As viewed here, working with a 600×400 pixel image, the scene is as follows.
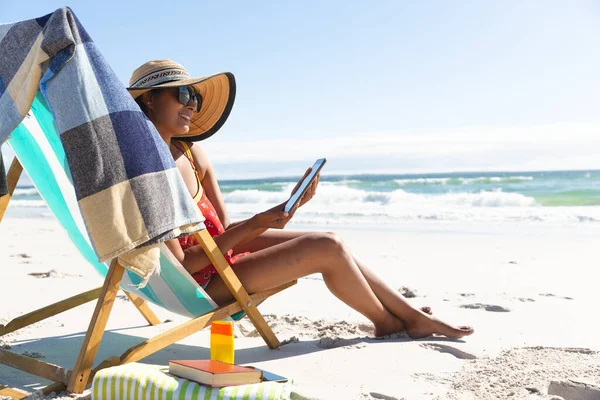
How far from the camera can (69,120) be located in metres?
2.14

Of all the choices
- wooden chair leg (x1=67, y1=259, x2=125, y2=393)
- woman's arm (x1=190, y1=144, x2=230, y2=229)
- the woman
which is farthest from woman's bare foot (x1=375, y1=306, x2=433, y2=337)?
wooden chair leg (x1=67, y1=259, x2=125, y2=393)

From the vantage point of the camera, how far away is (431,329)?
3094 mm

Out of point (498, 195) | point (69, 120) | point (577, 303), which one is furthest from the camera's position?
point (498, 195)

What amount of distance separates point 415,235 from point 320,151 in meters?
41.5

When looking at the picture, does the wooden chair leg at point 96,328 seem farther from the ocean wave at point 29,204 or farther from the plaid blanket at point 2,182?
the ocean wave at point 29,204

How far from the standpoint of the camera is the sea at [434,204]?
1195cm

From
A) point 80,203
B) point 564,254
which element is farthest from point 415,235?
point 80,203

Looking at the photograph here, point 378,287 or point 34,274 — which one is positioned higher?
point 378,287

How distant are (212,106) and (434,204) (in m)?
15.4

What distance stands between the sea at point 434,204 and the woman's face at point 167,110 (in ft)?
27.3

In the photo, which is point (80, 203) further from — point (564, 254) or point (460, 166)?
point (460, 166)

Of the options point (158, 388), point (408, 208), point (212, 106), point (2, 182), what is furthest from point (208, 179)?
point (408, 208)

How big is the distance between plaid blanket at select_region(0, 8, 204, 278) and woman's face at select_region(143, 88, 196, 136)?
0.50 metres

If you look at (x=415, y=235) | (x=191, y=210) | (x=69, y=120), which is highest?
(x=69, y=120)
